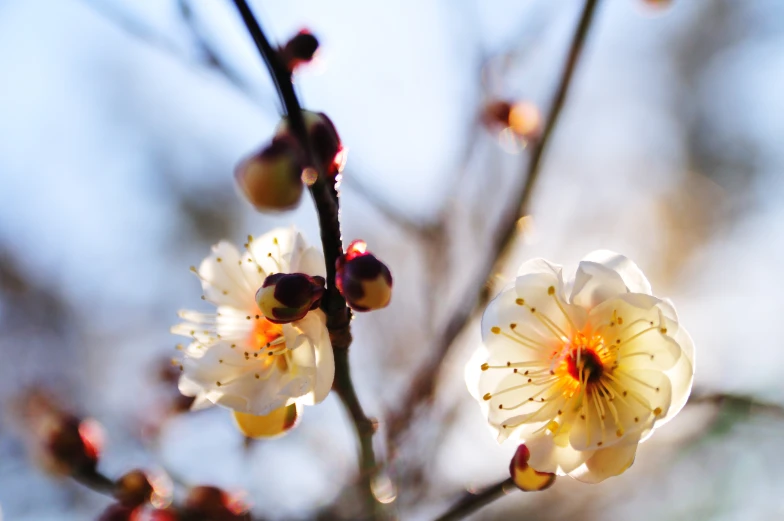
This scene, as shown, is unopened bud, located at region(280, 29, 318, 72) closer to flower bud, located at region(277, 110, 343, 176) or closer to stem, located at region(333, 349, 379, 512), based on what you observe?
flower bud, located at region(277, 110, 343, 176)

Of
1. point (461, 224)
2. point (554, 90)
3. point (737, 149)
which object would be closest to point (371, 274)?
point (554, 90)

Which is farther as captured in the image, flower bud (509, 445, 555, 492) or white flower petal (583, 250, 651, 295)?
white flower petal (583, 250, 651, 295)

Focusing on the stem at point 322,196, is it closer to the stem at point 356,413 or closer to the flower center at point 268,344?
the stem at point 356,413

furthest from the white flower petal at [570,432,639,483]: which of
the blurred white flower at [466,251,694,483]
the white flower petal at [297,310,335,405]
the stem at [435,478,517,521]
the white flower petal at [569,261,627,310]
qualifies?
the white flower petal at [297,310,335,405]

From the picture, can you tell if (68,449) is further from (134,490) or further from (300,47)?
(300,47)

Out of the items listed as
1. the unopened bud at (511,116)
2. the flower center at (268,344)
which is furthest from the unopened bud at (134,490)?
the unopened bud at (511,116)

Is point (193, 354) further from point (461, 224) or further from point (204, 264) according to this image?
point (461, 224)

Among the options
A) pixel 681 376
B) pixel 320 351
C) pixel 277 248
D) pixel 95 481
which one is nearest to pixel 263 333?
pixel 277 248
